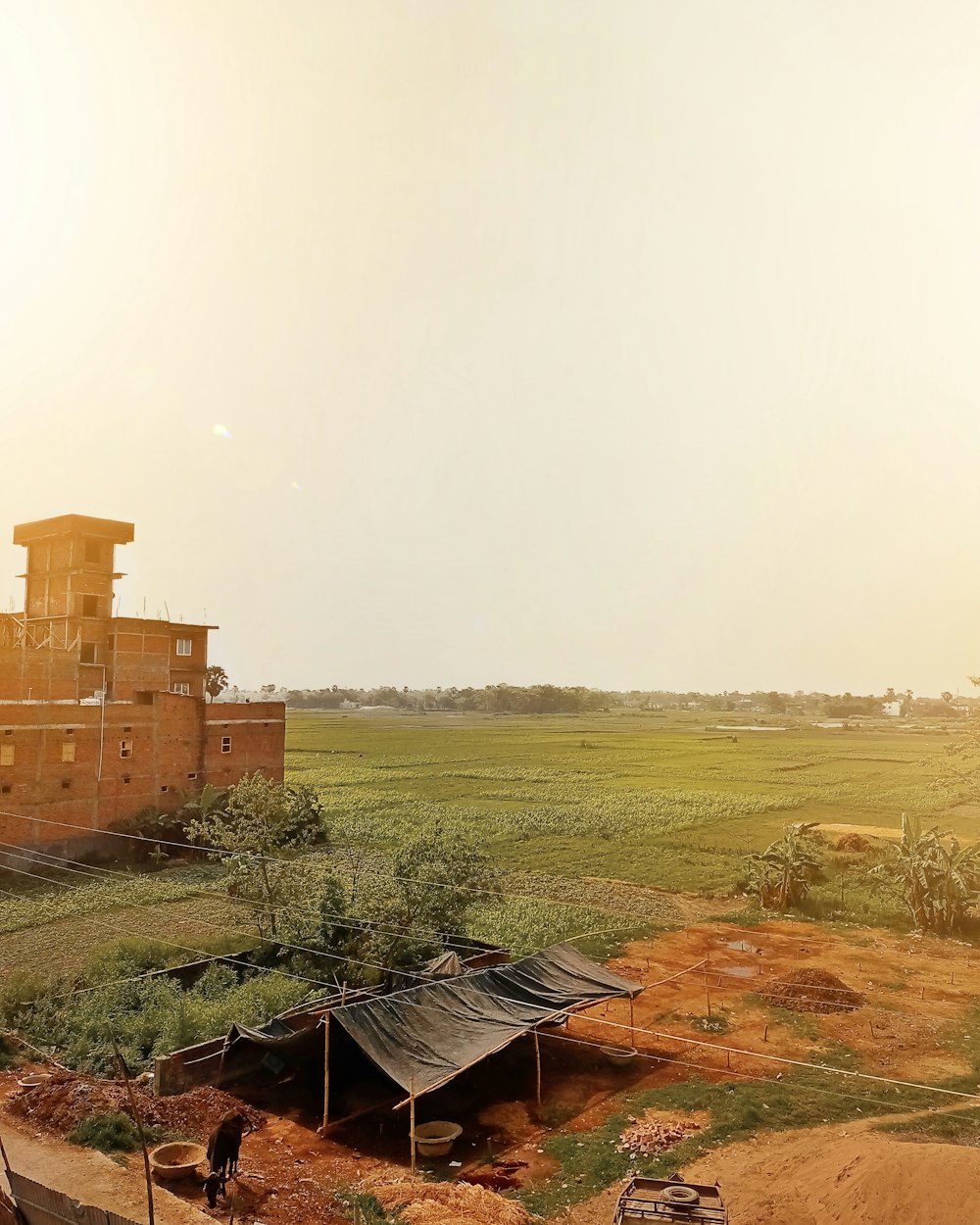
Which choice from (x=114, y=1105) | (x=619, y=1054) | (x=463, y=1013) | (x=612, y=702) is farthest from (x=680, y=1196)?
(x=612, y=702)

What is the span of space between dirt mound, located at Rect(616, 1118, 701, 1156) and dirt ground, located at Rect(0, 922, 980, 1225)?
0.84m

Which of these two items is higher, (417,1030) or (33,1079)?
(417,1030)

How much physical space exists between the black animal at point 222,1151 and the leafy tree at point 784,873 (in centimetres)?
2436

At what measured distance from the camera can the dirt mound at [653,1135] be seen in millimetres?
13469

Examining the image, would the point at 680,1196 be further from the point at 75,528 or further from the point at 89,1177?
the point at 75,528

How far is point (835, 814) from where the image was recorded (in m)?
52.3

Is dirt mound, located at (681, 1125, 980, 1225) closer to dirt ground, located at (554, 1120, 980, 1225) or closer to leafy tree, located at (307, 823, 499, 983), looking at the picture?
dirt ground, located at (554, 1120, 980, 1225)

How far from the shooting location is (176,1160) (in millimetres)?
12602

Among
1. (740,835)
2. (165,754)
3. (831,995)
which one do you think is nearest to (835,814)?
(740,835)

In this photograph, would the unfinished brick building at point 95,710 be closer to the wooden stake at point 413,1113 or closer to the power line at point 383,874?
the power line at point 383,874

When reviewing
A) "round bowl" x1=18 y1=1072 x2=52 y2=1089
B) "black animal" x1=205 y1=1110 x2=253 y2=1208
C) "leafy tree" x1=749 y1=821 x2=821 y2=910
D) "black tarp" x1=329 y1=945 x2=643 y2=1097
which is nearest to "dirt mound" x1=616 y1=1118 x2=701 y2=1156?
"black tarp" x1=329 y1=945 x2=643 y2=1097

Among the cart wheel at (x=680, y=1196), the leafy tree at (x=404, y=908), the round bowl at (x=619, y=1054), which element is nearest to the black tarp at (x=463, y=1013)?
the round bowl at (x=619, y=1054)

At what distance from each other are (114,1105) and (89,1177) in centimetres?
216

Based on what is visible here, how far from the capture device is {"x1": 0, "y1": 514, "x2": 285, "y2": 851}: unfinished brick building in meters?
34.2
